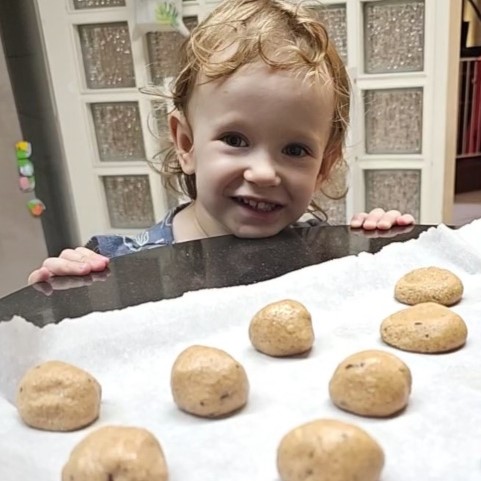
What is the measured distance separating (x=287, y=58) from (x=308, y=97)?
0.21ft

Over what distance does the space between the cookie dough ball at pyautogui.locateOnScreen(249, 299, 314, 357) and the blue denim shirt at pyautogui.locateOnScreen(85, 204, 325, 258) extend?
15.3 inches

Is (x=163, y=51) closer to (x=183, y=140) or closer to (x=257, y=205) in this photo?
(x=183, y=140)

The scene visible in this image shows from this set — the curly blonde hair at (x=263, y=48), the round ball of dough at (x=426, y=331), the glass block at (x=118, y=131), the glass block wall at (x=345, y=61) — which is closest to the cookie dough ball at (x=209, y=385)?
the round ball of dough at (x=426, y=331)

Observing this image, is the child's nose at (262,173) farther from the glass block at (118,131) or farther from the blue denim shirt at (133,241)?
the glass block at (118,131)

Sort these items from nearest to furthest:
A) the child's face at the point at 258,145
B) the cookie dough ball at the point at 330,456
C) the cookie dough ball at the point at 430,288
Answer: the cookie dough ball at the point at 330,456 → the cookie dough ball at the point at 430,288 → the child's face at the point at 258,145

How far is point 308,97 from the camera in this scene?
2.98 feet

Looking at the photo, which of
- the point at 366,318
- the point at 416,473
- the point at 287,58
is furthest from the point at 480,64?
the point at 416,473

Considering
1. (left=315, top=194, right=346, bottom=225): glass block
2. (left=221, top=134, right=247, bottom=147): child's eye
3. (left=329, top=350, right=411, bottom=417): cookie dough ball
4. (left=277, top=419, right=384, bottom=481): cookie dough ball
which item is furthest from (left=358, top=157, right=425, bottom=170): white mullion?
(left=277, top=419, right=384, bottom=481): cookie dough ball

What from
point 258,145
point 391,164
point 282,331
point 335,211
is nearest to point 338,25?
point 391,164

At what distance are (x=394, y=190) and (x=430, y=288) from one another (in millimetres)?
1189

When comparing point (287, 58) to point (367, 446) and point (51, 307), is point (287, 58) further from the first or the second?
point (367, 446)

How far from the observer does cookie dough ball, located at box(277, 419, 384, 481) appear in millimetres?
400

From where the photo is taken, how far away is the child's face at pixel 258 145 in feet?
2.96

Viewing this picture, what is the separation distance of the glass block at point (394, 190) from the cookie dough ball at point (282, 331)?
1.27 m
